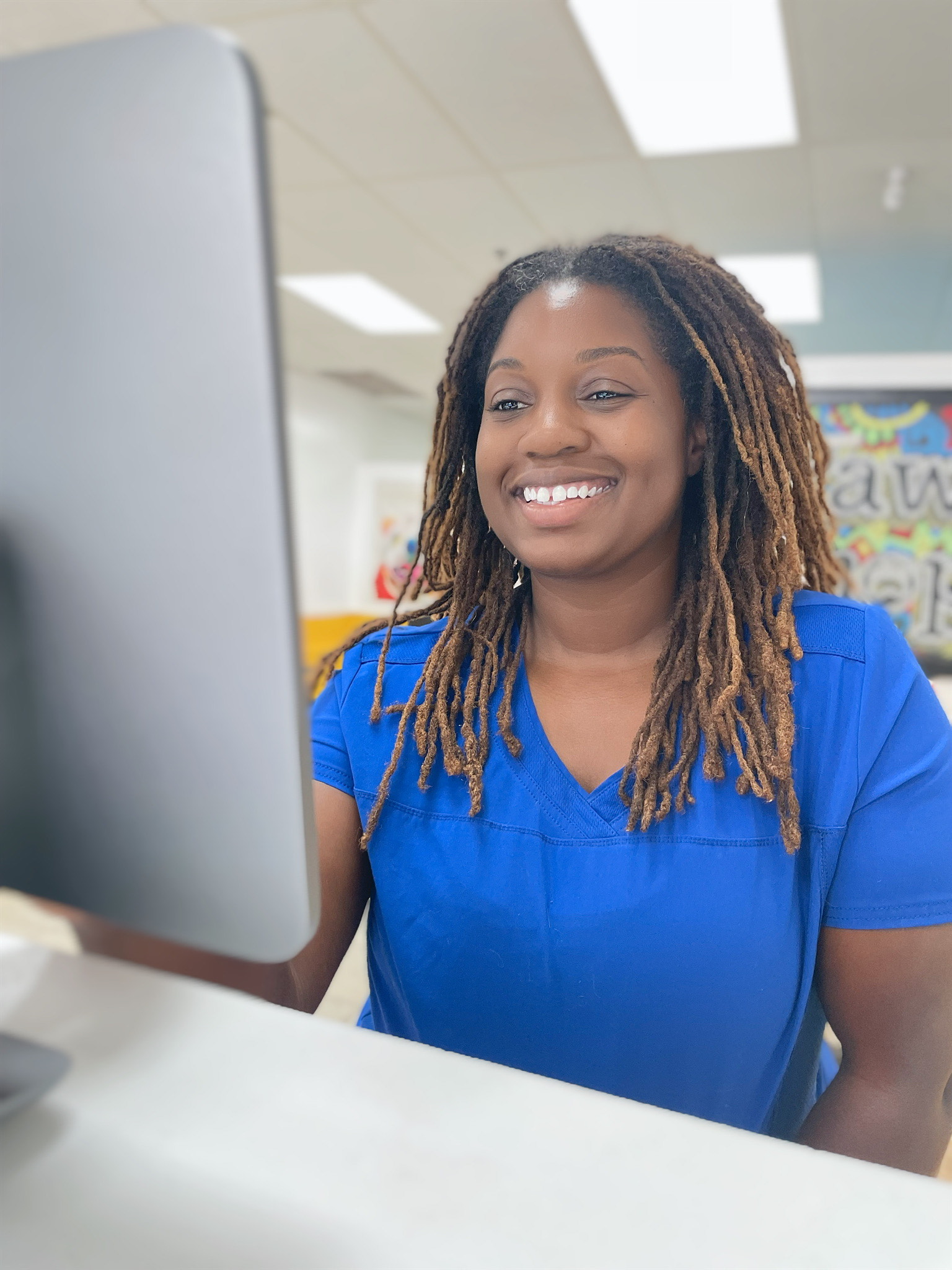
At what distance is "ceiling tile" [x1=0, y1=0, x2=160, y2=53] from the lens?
225 cm

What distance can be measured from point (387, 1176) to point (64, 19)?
2.81 metres

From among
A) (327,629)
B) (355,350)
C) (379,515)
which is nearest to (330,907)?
(327,629)

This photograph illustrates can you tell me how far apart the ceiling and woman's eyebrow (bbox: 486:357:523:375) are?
29.3 inches

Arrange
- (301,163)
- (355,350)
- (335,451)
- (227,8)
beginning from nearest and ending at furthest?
(227,8) → (301,163) → (355,350) → (335,451)

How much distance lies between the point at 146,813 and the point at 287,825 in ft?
0.17

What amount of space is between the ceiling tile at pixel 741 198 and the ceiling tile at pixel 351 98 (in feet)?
2.24

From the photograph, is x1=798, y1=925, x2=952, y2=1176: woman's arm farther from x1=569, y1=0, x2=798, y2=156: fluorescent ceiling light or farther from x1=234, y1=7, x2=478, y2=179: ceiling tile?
x1=234, y1=7, x2=478, y2=179: ceiling tile

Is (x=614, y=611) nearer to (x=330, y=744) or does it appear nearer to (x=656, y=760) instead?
(x=656, y=760)

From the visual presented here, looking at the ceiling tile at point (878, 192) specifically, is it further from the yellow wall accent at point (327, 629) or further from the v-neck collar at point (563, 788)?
the v-neck collar at point (563, 788)

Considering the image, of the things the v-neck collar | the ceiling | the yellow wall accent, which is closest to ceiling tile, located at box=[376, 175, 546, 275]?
the ceiling

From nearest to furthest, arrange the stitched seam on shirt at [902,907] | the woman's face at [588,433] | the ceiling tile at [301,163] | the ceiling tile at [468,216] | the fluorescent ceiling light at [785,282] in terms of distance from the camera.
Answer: the stitched seam on shirt at [902,907]
the woman's face at [588,433]
the ceiling tile at [301,163]
the ceiling tile at [468,216]
the fluorescent ceiling light at [785,282]

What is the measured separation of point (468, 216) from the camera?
3439 mm

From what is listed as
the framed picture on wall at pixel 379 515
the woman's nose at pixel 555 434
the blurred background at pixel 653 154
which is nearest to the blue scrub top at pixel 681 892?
the woman's nose at pixel 555 434

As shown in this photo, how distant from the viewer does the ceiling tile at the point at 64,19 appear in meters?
2.25
